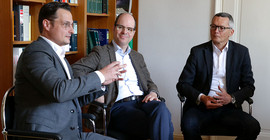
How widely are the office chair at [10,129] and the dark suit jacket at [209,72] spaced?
159 cm

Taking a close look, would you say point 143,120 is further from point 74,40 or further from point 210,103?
point 74,40

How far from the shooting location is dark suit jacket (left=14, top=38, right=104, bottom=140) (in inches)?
71.4

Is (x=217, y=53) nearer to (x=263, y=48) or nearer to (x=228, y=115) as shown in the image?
(x=228, y=115)

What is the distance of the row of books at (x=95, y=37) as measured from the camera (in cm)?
368

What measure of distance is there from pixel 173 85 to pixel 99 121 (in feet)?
5.21

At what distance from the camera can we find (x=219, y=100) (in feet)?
9.68

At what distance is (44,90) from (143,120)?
1.10 metres

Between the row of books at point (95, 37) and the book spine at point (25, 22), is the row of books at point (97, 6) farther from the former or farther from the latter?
the book spine at point (25, 22)

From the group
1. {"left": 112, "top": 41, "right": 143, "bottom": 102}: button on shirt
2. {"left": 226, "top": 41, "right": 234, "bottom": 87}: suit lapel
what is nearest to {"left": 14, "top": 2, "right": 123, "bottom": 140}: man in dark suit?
{"left": 112, "top": 41, "right": 143, "bottom": 102}: button on shirt

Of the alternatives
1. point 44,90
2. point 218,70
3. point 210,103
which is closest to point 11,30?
point 44,90

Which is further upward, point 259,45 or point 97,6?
point 97,6

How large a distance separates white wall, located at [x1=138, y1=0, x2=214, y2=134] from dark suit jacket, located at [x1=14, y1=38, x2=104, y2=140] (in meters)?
2.32

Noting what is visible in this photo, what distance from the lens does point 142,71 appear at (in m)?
3.21

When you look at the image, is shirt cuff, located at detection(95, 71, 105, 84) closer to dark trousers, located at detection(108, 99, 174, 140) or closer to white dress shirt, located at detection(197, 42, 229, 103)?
dark trousers, located at detection(108, 99, 174, 140)
